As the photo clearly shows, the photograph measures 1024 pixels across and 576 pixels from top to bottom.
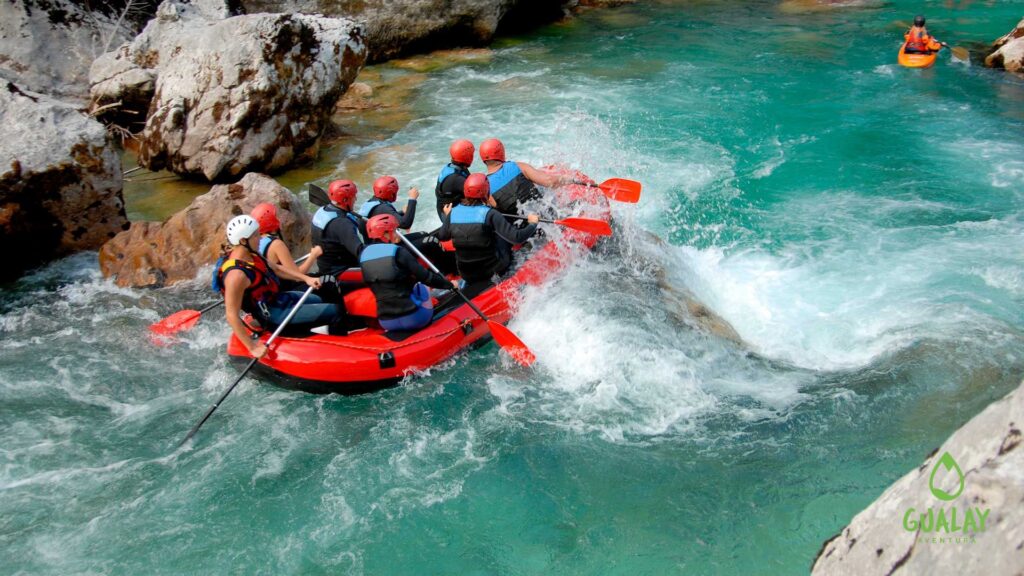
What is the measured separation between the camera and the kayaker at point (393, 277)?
18.8 ft

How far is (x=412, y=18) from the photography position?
614 inches

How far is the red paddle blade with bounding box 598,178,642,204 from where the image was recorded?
7.71 metres

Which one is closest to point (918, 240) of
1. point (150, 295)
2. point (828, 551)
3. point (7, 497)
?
point (828, 551)

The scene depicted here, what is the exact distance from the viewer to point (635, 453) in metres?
5.38

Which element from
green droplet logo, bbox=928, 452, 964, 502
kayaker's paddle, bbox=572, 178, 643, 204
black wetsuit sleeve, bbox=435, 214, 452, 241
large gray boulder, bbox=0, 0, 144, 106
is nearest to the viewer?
green droplet logo, bbox=928, 452, 964, 502

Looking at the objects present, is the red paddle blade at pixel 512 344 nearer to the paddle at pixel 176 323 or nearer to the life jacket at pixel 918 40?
the paddle at pixel 176 323

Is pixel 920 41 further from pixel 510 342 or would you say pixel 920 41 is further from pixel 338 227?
pixel 338 227

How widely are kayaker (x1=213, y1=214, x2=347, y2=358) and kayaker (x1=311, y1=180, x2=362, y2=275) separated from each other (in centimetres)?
48

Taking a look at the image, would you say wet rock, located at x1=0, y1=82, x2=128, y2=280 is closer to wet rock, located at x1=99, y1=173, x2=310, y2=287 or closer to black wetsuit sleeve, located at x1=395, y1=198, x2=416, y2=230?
wet rock, located at x1=99, y1=173, x2=310, y2=287

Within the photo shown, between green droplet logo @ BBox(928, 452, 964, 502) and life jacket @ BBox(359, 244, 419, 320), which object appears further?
life jacket @ BBox(359, 244, 419, 320)

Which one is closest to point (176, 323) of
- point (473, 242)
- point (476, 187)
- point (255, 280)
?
point (255, 280)

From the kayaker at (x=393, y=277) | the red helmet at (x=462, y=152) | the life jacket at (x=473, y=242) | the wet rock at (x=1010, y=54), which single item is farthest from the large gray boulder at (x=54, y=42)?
the wet rock at (x=1010, y=54)

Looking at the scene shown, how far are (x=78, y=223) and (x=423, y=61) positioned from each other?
9.04 metres

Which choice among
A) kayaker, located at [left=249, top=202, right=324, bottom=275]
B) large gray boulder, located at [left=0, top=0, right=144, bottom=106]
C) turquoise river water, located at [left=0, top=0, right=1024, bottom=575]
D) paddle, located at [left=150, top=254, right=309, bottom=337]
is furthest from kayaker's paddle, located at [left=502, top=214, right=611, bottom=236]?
large gray boulder, located at [left=0, top=0, right=144, bottom=106]
